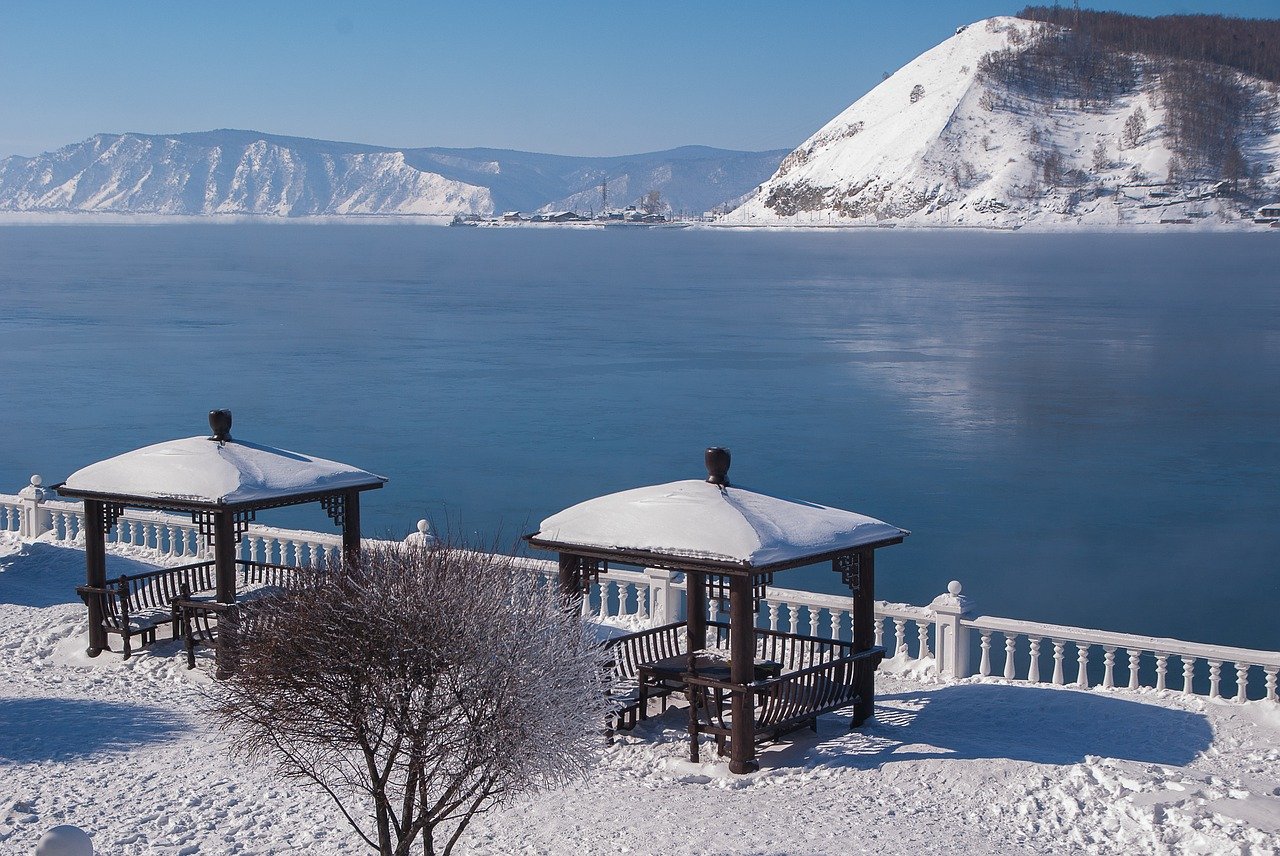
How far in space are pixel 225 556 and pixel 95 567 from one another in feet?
5.37

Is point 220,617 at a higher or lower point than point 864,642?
lower

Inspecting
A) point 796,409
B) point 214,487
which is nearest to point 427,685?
point 214,487

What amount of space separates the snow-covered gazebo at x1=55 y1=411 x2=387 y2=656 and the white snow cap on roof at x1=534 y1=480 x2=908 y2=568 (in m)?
3.12

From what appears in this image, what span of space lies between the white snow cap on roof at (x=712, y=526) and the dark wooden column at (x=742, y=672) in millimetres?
308

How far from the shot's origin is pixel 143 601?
1523cm

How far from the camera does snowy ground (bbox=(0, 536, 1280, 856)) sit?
9289mm

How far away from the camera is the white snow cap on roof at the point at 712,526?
10.8m

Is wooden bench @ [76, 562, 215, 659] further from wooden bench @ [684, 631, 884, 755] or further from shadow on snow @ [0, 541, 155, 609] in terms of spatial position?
wooden bench @ [684, 631, 884, 755]

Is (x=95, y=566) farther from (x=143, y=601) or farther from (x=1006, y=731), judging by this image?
(x=1006, y=731)

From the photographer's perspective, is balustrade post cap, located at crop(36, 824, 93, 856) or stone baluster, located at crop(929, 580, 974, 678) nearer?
balustrade post cap, located at crop(36, 824, 93, 856)

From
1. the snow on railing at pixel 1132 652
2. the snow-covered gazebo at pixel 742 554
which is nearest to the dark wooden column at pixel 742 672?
the snow-covered gazebo at pixel 742 554

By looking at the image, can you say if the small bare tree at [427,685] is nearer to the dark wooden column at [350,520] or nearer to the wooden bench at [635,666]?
the wooden bench at [635,666]

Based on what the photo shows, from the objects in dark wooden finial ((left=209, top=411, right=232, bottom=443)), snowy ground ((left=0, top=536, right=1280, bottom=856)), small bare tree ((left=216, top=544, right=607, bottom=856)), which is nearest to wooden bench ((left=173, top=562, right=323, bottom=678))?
snowy ground ((left=0, top=536, right=1280, bottom=856))

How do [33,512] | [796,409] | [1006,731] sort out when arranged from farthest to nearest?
[796,409]
[33,512]
[1006,731]
